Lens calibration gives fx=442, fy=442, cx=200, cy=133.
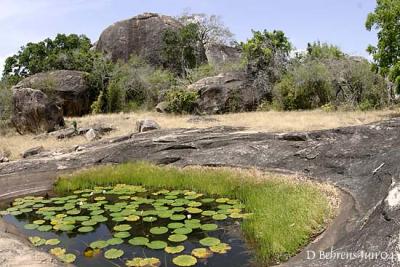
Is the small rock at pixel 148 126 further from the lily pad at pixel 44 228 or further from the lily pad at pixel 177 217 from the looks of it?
the lily pad at pixel 44 228

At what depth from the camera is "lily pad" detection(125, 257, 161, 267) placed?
7.00 m

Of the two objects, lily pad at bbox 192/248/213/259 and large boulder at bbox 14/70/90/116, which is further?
large boulder at bbox 14/70/90/116

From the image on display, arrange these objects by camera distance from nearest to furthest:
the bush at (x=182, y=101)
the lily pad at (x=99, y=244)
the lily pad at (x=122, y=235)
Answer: the lily pad at (x=99, y=244) → the lily pad at (x=122, y=235) → the bush at (x=182, y=101)

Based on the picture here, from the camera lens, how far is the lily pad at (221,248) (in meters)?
7.61

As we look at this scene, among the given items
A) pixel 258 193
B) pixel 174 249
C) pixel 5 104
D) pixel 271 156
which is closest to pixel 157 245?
pixel 174 249

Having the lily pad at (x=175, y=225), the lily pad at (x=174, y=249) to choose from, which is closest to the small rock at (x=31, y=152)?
the lily pad at (x=175, y=225)

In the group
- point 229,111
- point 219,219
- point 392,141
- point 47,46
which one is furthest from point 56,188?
point 47,46

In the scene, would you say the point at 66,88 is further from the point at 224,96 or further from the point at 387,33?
the point at 387,33

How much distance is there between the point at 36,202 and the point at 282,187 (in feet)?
21.0

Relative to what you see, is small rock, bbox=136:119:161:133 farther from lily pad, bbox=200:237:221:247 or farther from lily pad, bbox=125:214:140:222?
lily pad, bbox=200:237:221:247

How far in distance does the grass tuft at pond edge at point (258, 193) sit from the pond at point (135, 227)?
1.28 ft

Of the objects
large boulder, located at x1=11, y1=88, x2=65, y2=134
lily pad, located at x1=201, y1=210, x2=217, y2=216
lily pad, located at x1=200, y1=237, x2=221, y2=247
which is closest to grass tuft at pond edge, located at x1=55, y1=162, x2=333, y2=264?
lily pad, located at x1=200, y1=237, x2=221, y2=247

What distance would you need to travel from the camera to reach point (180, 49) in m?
40.2

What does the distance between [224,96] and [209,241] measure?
2150cm
